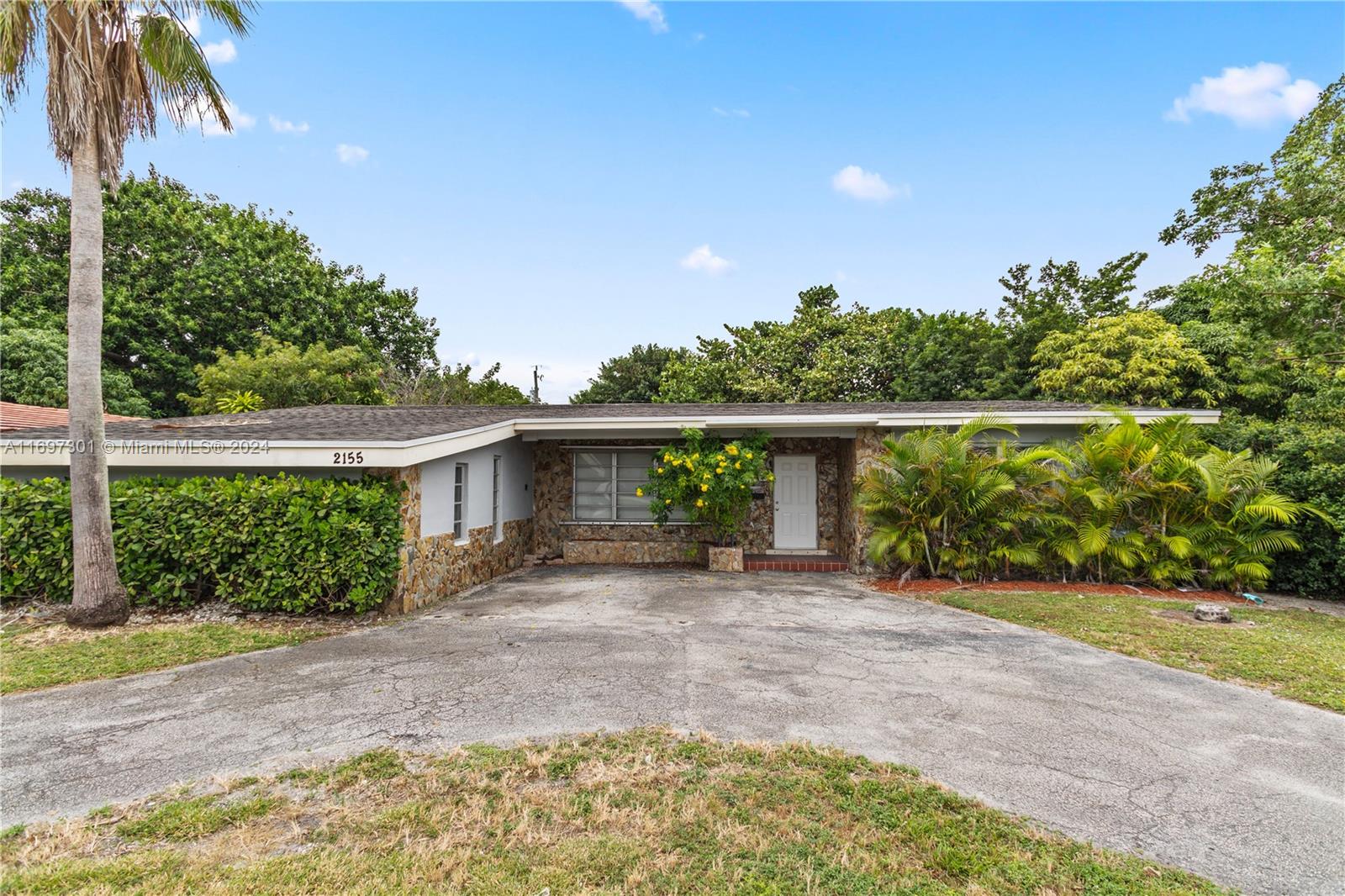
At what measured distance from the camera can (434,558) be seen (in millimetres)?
7746

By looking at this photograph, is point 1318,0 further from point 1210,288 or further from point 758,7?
point 758,7

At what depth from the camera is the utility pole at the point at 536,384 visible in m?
→ 35.8

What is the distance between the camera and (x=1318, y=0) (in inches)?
390

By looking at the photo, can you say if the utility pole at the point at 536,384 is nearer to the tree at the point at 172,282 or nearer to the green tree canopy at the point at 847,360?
the green tree canopy at the point at 847,360

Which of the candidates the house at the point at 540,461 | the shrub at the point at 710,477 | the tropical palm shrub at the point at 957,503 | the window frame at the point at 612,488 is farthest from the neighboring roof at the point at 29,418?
the tropical palm shrub at the point at 957,503

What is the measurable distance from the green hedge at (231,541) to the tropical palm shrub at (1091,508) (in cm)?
698

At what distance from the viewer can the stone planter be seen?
1028cm

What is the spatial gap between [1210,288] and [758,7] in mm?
10219

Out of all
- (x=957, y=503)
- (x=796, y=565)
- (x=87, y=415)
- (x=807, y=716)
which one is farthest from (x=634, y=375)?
(x=807, y=716)

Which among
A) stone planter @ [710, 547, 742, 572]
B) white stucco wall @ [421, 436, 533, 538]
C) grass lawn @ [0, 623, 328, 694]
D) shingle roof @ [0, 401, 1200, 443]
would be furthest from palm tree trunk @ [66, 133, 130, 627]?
stone planter @ [710, 547, 742, 572]

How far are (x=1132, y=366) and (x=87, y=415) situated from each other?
19055 millimetres

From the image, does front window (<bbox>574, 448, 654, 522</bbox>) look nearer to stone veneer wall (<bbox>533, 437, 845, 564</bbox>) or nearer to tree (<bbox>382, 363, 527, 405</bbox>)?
stone veneer wall (<bbox>533, 437, 845, 564</bbox>)

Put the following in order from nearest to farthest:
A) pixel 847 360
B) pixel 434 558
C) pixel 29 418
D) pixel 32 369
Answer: pixel 434 558 < pixel 29 418 < pixel 32 369 < pixel 847 360

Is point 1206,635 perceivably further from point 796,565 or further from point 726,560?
point 726,560
